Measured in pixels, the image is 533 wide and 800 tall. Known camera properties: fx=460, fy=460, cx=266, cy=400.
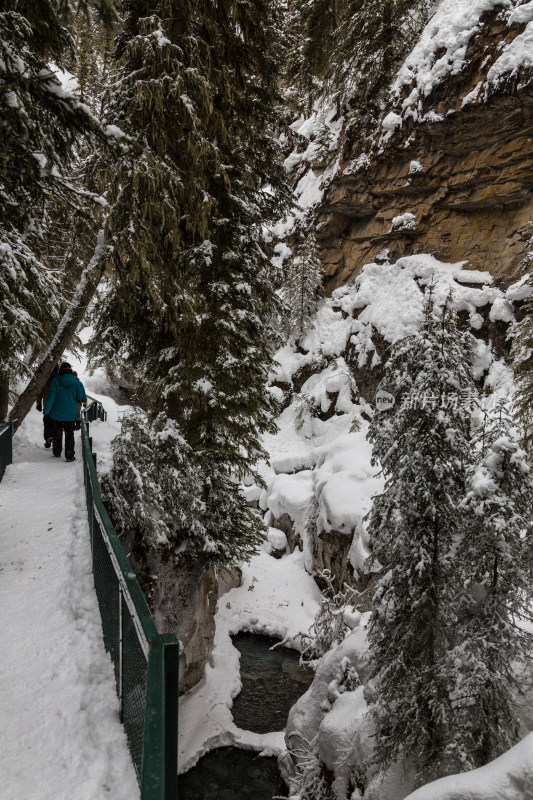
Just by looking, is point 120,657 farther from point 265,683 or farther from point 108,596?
point 265,683

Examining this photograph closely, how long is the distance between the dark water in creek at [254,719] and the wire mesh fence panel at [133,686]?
8.99 m

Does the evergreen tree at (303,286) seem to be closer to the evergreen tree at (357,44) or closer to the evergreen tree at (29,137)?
the evergreen tree at (357,44)

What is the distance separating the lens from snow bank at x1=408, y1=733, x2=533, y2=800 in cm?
446

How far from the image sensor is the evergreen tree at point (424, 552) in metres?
6.64

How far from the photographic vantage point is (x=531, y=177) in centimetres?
1911

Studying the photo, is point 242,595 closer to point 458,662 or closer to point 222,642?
point 222,642

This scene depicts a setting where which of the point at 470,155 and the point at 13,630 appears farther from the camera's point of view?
the point at 470,155

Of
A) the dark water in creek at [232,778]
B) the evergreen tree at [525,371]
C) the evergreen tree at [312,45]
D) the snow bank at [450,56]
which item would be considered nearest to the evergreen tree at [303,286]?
the snow bank at [450,56]

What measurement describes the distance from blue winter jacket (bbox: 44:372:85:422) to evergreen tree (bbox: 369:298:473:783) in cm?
707

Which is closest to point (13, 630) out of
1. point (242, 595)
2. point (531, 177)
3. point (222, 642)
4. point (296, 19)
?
point (222, 642)

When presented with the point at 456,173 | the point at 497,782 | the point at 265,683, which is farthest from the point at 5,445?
the point at 456,173

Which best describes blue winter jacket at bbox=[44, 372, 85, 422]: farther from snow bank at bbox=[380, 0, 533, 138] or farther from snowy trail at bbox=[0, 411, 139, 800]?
snow bank at bbox=[380, 0, 533, 138]

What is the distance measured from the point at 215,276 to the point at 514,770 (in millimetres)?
9278

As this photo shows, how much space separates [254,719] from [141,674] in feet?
37.0
